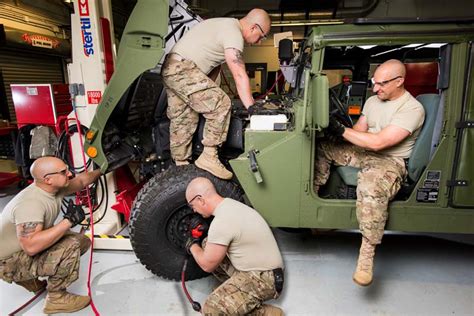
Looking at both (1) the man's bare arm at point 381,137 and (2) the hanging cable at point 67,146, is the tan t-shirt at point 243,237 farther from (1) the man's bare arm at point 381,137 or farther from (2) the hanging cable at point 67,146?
(2) the hanging cable at point 67,146

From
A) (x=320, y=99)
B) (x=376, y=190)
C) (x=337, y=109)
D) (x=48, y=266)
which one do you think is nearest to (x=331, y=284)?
(x=376, y=190)

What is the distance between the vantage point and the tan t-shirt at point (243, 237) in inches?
68.9

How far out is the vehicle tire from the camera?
2229 mm

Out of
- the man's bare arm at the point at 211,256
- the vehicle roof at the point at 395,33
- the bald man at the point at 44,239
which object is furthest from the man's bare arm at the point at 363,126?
the bald man at the point at 44,239

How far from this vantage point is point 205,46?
7.46 ft

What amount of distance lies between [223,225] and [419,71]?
2.16m

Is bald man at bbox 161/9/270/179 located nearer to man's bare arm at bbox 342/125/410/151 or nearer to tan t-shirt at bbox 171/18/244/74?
tan t-shirt at bbox 171/18/244/74

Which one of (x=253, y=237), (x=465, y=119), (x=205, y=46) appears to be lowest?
(x=253, y=237)

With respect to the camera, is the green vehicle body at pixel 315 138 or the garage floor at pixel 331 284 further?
the garage floor at pixel 331 284

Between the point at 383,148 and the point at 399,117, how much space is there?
0.75ft

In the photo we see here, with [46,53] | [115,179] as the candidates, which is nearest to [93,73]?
[115,179]

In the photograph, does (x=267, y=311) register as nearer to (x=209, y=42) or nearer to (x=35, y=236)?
(x=35, y=236)

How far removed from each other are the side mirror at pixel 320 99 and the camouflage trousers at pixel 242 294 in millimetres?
1000

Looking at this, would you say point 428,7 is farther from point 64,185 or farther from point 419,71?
point 64,185
